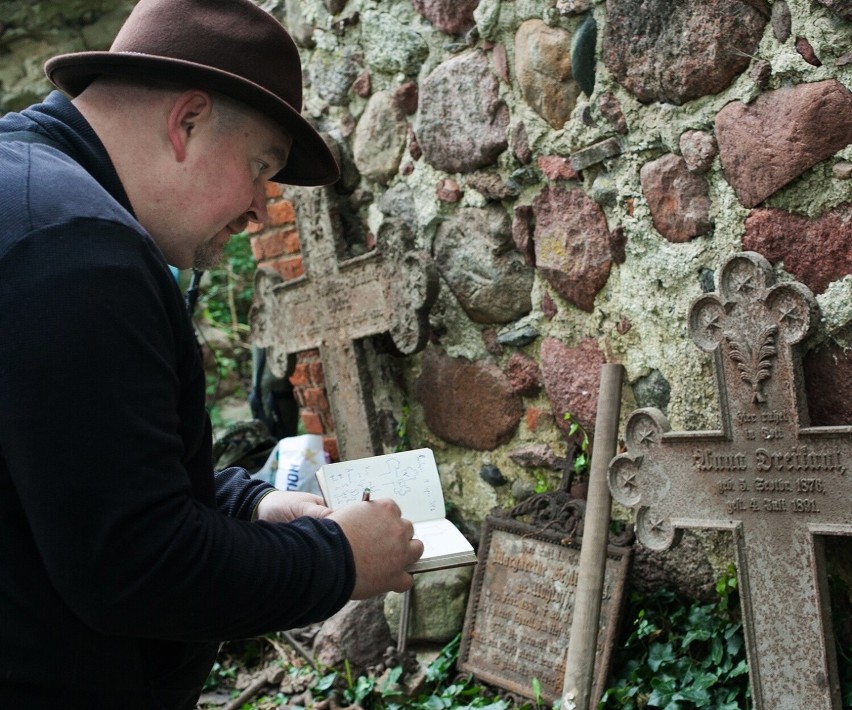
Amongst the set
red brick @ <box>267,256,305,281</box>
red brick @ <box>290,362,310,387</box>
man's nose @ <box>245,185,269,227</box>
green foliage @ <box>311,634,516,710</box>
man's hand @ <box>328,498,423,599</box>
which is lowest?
green foliage @ <box>311,634,516,710</box>

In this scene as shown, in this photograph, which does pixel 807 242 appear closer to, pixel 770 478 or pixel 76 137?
pixel 770 478

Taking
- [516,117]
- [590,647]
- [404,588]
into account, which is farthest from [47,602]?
[516,117]

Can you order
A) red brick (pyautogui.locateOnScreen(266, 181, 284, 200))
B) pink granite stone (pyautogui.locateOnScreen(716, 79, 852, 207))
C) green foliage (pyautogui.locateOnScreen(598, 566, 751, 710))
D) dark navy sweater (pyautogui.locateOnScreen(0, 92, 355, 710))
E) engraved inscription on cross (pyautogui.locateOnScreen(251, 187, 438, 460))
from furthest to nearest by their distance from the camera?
red brick (pyautogui.locateOnScreen(266, 181, 284, 200)), engraved inscription on cross (pyautogui.locateOnScreen(251, 187, 438, 460)), green foliage (pyautogui.locateOnScreen(598, 566, 751, 710)), pink granite stone (pyautogui.locateOnScreen(716, 79, 852, 207)), dark navy sweater (pyautogui.locateOnScreen(0, 92, 355, 710))

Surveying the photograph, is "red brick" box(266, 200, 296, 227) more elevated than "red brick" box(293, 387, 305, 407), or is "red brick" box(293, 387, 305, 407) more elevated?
"red brick" box(266, 200, 296, 227)

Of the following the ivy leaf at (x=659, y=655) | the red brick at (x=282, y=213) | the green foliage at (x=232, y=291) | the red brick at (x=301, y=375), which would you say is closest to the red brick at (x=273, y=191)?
the red brick at (x=282, y=213)

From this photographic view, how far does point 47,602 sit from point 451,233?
1.87 m

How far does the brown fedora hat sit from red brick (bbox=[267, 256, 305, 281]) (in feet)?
6.54

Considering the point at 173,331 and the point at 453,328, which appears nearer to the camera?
the point at 173,331

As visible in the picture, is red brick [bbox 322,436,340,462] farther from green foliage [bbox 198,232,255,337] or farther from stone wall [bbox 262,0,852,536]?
green foliage [bbox 198,232,255,337]

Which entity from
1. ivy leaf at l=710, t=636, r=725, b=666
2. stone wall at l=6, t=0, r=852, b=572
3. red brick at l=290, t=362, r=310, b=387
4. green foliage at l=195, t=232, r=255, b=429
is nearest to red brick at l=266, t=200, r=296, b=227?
stone wall at l=6, t=0, r=852, b=572

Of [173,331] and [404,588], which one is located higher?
[173,331]

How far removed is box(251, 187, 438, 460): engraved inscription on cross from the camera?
9.07 ft

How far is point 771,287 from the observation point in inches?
73.6

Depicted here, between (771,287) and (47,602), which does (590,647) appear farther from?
(47,602)
